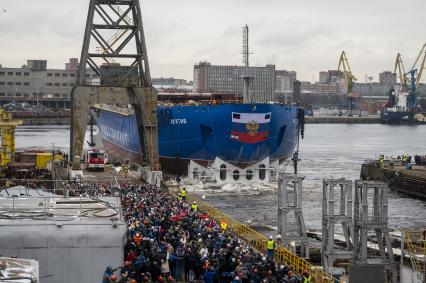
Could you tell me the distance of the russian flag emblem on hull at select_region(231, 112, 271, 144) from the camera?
53188mm

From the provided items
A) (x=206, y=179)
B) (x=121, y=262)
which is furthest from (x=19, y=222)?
(x=206, y=179)

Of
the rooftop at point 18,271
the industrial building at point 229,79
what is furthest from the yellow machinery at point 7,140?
the industrial building at point 229,79

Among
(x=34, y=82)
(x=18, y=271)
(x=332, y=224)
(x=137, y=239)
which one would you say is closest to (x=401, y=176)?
(x=332, y=224)

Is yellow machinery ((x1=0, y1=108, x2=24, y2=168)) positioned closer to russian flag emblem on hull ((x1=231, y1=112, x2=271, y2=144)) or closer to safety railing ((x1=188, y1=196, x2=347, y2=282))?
safety railing ((x1=188, y1=196, x2=347, y2=282))

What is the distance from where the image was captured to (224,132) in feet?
175

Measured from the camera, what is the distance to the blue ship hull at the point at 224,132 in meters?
Answer: 53.2

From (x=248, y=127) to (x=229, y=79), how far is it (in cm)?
6831

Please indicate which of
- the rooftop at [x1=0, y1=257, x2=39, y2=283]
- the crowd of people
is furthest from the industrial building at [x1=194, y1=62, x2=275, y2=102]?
the rooftop at [x1=0, y1=257, x2=39, y2=283]

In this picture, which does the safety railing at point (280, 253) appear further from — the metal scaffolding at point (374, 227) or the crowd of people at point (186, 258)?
the metal scaffolding at point (374, 227)

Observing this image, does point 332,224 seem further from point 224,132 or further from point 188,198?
point 224,132

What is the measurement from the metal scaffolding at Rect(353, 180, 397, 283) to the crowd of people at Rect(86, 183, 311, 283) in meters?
5.33

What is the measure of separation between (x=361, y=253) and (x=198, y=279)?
333 inches

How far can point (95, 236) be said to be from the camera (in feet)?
51.9

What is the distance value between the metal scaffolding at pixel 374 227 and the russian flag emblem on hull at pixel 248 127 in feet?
94.2
